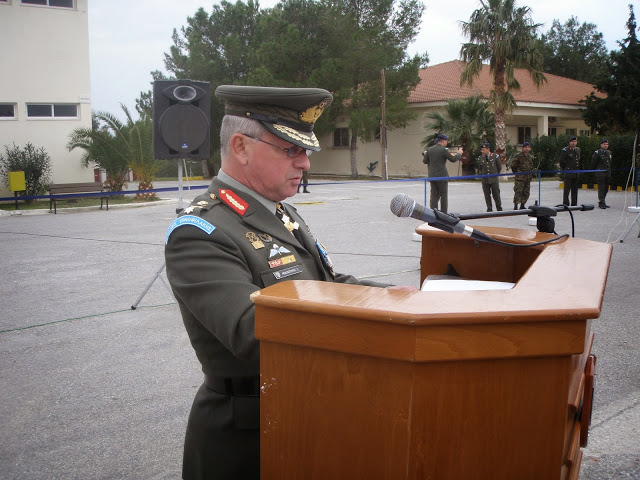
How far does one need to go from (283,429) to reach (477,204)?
1689 cm

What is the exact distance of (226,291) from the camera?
1408mm

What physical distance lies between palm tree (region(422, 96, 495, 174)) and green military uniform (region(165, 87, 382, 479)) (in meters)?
27.3

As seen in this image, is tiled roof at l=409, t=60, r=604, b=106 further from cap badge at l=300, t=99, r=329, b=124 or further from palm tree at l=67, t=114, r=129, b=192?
cap badge at l=300, t=99, r=329, b=124

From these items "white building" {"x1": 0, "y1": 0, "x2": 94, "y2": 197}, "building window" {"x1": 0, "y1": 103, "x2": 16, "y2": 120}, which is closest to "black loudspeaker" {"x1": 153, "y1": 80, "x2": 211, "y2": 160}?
"white building" {"x1": 0, "y1": 0, "x2": 94, "y2": 197}

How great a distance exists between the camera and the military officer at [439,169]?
13.6 metres

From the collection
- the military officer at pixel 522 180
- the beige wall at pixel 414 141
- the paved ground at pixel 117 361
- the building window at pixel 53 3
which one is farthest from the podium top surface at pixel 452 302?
the beige wall at pixel 414 141

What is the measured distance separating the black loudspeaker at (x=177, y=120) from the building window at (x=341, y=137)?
3197 cm

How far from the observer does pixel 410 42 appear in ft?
120

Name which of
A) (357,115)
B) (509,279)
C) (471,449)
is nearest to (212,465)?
(471,449)

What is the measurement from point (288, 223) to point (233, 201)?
0.24 m

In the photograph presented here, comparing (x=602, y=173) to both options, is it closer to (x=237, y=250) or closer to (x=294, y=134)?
(x=294, y=134)

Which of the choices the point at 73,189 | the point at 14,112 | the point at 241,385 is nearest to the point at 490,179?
the point at 73,189

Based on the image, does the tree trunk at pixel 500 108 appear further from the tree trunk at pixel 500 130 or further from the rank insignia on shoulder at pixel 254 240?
the rank insignia on shoulder at pixel 254 240

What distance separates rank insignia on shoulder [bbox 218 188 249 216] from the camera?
173 cm
